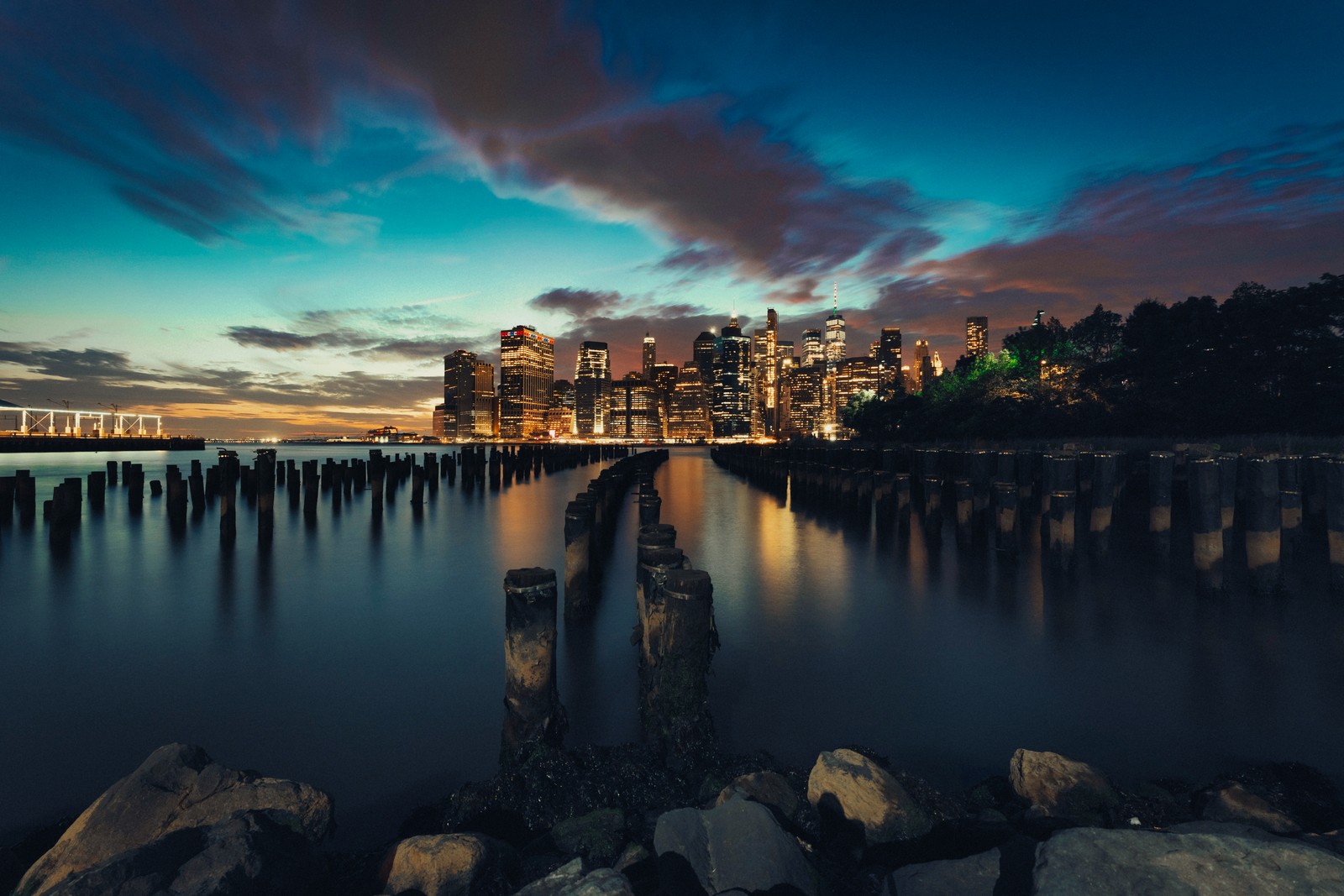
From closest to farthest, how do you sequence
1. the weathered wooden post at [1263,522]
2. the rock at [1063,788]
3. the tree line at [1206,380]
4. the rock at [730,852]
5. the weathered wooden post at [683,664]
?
the rock at [730,852], the rock at [1063,788], the weathered wooden post at [683,664], the weathered wooden post at [1263,522], the tree line at [1206,380]

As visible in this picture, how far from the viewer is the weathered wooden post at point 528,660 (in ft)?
14.7

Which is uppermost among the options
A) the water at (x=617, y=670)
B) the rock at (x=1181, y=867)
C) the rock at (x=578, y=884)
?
the rock at (x=1181, y=867)

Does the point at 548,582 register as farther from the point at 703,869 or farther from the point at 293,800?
the point at 703,869

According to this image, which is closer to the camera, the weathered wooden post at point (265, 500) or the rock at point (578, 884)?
the rock at point (578, 884)

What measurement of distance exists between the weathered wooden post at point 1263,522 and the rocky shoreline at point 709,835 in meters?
6.06

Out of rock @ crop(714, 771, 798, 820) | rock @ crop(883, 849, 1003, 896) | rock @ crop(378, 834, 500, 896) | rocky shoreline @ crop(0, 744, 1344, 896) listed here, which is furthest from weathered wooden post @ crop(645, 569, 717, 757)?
rock @ crop(883, 849, 1003, 896)

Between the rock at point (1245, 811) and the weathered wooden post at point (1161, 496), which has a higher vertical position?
the weathered wooden post at point (1161, 496)

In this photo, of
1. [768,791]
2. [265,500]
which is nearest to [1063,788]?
[768,791]

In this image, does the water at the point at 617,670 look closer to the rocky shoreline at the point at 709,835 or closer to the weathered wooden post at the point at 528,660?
the weathered wooden post at the point at 528,660

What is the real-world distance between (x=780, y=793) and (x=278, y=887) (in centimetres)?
268

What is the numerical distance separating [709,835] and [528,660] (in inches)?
79.9

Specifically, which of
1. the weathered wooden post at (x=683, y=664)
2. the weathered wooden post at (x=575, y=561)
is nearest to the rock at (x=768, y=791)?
the weathered wooden post at (x=683, y=664)

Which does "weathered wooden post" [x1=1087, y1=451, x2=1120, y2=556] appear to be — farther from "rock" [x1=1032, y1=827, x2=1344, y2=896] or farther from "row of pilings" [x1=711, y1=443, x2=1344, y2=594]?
"rock" [x1=1032, y1=827, x2=1344, y2=896]

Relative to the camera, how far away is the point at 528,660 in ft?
14.8
